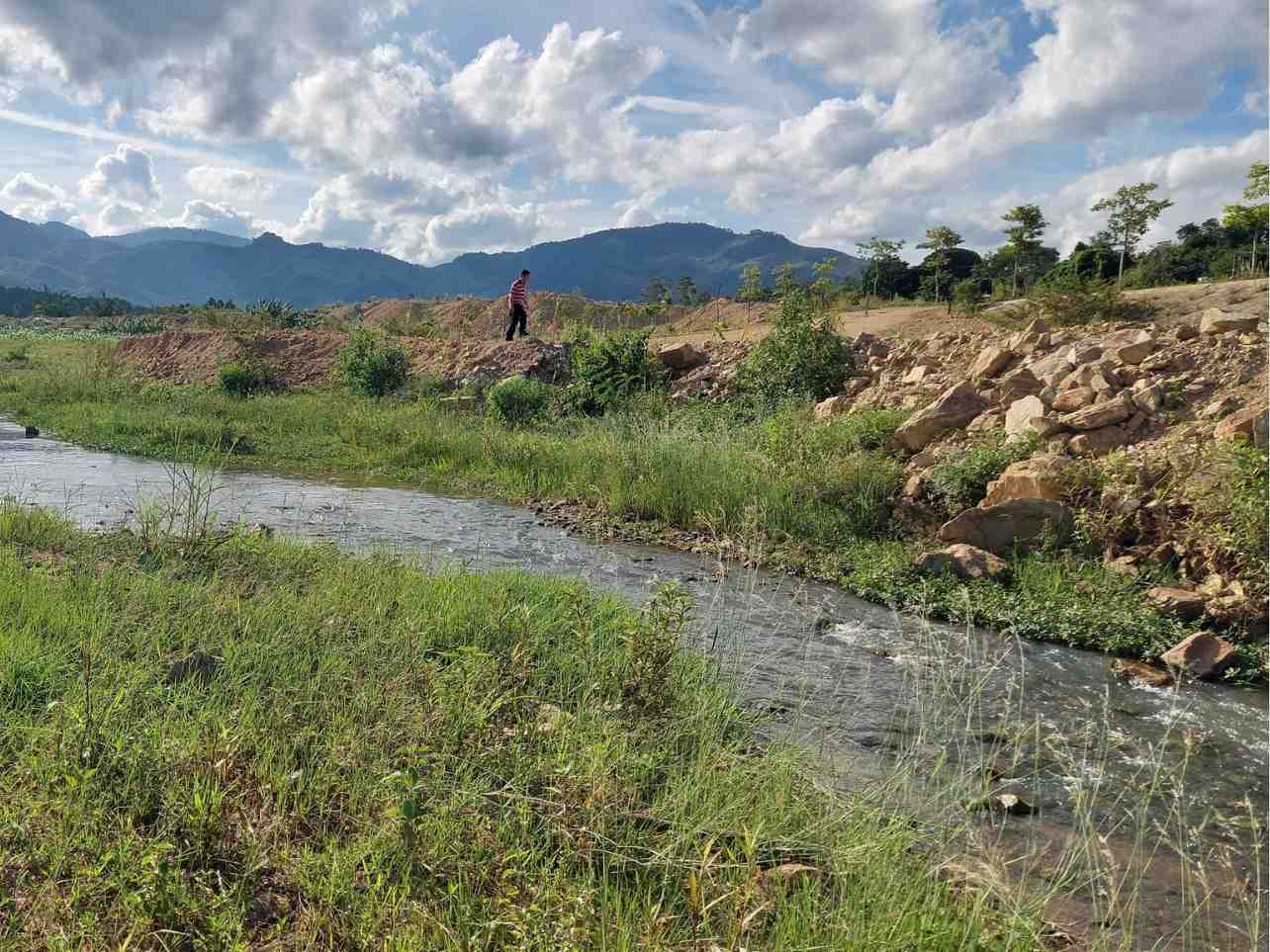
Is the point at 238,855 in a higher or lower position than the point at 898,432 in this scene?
lower

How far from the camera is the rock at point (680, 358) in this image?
19.6 metres

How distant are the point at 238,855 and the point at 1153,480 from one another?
28.7 feet

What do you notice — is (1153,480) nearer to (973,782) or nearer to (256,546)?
(973,782)

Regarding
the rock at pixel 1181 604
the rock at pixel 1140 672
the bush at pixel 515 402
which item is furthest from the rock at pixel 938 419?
the bush at pixel 515 402

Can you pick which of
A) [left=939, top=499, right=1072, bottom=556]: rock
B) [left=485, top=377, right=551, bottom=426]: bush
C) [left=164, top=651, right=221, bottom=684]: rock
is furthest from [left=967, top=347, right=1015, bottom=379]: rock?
[left=164, top=651, right=221, bottom=684]: rock

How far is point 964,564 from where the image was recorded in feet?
27.2

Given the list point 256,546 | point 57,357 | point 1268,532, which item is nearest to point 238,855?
point 256,546

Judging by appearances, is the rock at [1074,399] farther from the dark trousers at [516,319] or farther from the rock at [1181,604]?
the dark trousers at [516,319]

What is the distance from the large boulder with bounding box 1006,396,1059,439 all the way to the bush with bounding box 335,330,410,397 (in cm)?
1491

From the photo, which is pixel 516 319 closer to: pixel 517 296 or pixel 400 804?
pixel 517 296

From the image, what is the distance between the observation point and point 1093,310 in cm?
1834

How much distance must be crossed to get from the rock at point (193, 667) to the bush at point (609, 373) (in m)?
13.1

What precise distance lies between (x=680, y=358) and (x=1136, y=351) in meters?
10.1

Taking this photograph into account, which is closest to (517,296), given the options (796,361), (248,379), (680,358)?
(680,358)
